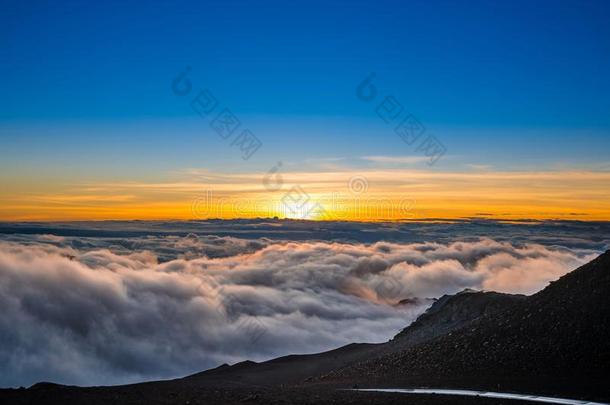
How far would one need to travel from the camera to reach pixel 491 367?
108ft

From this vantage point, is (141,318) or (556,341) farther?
(141,318)

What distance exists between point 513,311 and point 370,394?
2238cm

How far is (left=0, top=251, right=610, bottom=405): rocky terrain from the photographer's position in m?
22.2

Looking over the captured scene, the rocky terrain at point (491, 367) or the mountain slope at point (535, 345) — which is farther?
the mountain slope at point (535, 345)

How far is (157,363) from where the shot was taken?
164 m

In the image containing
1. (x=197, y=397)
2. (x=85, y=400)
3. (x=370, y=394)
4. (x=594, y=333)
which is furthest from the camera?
(x=594, y=333)

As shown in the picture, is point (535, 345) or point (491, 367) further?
point (535, 345)

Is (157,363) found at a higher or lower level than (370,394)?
lower

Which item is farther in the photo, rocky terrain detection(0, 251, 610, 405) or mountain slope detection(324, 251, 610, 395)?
mountain slope detection(324, 251, 610, 395)

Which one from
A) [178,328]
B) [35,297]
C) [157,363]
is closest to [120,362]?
[157,363]

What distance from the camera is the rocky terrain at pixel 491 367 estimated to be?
22156 mm

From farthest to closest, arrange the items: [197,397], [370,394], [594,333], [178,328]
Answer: [178,328] → [594,333] → [370,394] → [197,397]

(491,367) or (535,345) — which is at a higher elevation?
(535,345)

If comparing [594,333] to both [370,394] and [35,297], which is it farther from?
[35,297]
